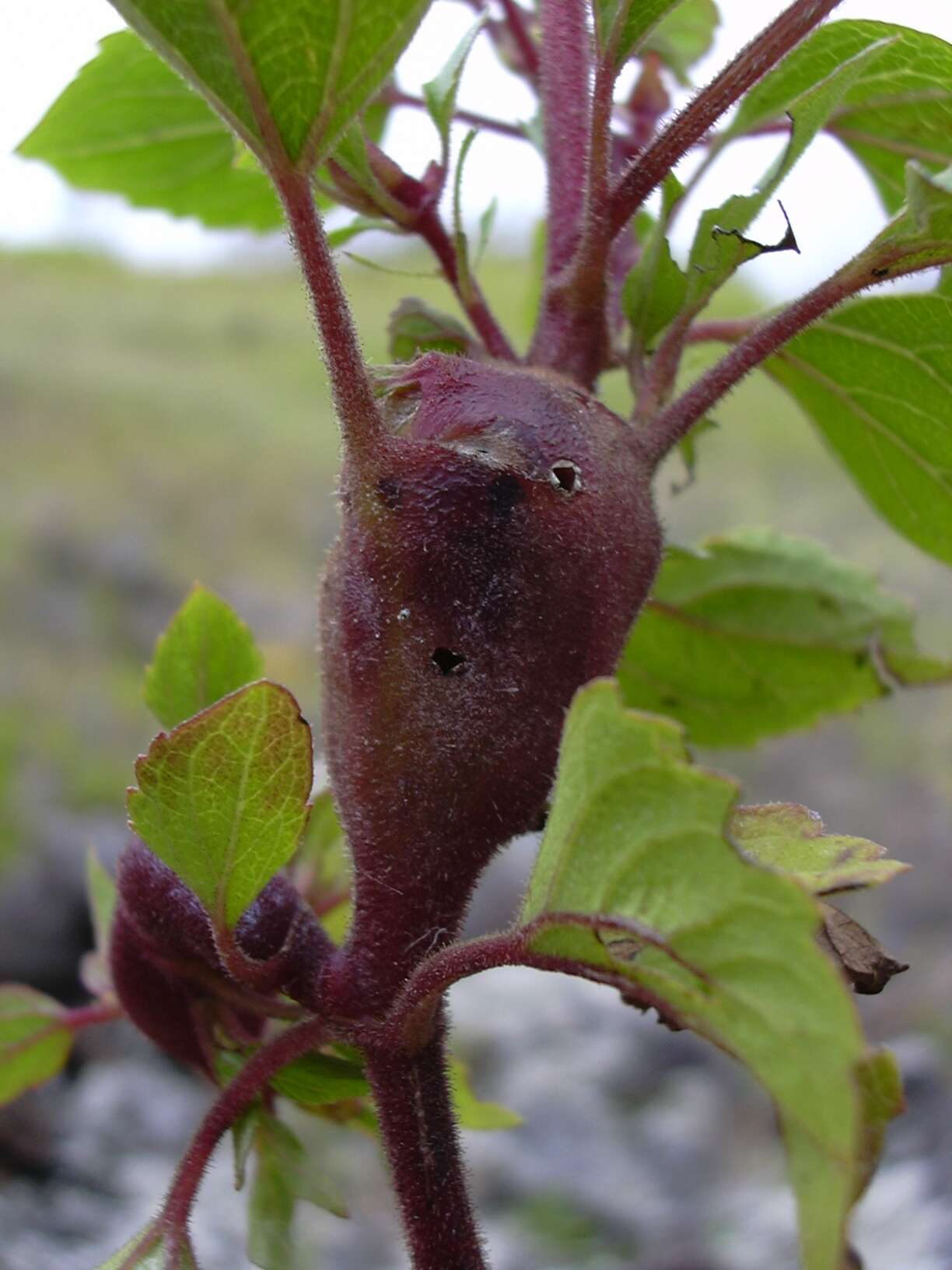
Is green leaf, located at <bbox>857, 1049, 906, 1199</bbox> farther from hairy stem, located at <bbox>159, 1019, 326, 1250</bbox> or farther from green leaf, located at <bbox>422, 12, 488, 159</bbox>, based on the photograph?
green leaf, located at <bbox>422, 12, 488, 159</bbox>

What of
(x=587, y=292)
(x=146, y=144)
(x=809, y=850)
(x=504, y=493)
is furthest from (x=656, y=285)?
(x=146, y=144)

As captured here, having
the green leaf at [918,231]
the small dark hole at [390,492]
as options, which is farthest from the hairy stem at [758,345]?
the small dark hole at [390,492]

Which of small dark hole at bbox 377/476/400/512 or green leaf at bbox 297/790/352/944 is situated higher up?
small dark hole at bbox 377/476/400/512

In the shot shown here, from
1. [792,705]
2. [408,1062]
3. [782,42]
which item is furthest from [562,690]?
[792,705]

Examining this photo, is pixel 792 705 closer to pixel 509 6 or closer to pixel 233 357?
pixel 509 6

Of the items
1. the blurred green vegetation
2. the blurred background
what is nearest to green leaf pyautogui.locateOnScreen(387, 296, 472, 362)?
the blurred background
